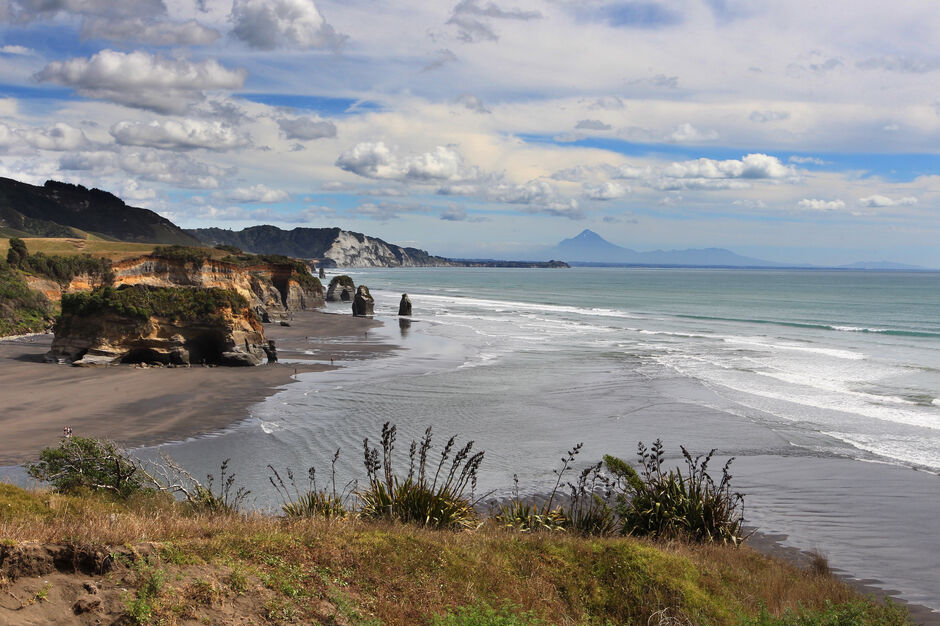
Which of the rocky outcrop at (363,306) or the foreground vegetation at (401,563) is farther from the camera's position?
the rocky outcrop at (363,306)

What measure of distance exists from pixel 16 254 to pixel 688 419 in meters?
57.2

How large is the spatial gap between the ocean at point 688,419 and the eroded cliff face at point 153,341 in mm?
5309

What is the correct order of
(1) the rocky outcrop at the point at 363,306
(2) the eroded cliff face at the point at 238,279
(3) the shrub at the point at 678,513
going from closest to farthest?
(3) the shrub at the point at 678,513 → (2) the eroded cliff face at the point at 238,279 → (1) the rocky outcrop at the point at 363,306

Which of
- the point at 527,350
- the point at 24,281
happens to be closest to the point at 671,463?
the point at 527,350

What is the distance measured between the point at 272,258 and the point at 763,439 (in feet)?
230

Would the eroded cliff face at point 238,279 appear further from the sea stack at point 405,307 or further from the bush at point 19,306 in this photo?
the sea stack at point 405,307

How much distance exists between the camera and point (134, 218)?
180 metres

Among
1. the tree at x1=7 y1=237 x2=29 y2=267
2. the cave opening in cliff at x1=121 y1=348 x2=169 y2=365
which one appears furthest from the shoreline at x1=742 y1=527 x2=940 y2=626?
the tree at x1=7 y1=237 x2=29 y2=267

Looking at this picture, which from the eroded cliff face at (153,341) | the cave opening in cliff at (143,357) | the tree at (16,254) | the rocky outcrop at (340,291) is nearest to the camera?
the eroded cliff face at (153,341)

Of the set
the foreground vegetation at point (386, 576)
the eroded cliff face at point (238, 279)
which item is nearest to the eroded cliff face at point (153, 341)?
the eroded cliff face at point (238, 279)

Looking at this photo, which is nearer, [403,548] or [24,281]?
[403,548]

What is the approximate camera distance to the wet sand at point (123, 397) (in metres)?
21.2

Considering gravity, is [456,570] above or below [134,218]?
below

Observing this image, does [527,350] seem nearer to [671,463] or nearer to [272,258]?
[671,463]
